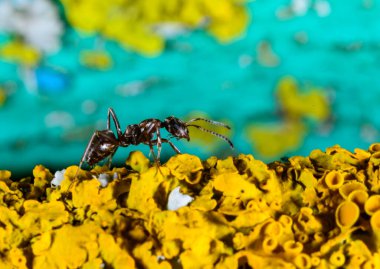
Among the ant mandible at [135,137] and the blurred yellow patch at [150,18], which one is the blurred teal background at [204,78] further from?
the ant mandible at [135,137]

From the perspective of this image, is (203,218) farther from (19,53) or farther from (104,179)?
(19,53)

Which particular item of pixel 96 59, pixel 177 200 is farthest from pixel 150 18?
pixel 177 200

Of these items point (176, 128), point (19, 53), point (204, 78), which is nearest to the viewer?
point (176, 128)

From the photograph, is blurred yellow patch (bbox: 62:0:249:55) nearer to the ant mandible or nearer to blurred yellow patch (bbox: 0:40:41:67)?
blurred yellow patch (bbox: 0:40:41:67)

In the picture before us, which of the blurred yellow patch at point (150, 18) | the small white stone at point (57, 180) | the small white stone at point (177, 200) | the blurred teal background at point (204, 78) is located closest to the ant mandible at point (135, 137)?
the small white stone at point (57, 180)

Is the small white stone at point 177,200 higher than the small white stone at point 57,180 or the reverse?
the reverse

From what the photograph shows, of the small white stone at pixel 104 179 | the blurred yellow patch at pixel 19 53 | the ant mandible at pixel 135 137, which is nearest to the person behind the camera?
the small white stone at pixel 104 179

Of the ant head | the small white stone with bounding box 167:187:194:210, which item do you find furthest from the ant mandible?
the small white stone with bounding box 167:187:194:210
